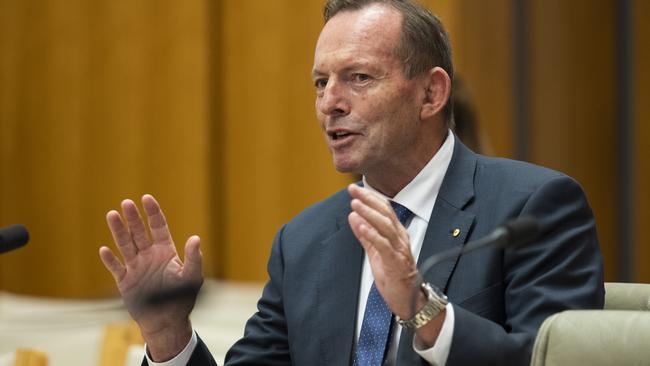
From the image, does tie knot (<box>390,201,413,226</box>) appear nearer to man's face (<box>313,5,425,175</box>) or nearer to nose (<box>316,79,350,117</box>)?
man's face (<box>313,5,425,175</box>)

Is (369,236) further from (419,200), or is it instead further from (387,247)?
(419,200)

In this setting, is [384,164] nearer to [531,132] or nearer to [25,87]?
[531,132]

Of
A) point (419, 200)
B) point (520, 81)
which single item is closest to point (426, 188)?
point (419, 200)

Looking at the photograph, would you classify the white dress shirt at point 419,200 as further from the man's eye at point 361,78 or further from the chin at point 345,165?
the man's eye at point 361,78

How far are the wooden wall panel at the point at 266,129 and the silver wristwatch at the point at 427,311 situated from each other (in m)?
3.89

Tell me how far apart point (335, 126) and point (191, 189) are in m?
4.10

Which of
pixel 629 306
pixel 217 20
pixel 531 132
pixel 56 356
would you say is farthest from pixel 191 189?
pixel 629 306

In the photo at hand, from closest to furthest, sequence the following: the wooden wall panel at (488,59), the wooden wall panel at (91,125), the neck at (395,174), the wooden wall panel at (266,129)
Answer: the neck at (395,174), the wooden wall panel at (488,59), the wooden wall panel at (266,129), the wooden wall panel at (91,125)

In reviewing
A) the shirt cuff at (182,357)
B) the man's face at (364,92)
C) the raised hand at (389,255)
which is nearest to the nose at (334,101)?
the man's face at (364,92)

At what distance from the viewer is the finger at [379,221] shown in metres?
1.91

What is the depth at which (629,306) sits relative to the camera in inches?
84.4

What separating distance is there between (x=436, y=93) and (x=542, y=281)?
616 mm

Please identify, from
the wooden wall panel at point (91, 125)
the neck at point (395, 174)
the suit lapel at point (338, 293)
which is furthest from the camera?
the wooden wall panel at point (91, 125)

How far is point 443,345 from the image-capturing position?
1944mm
